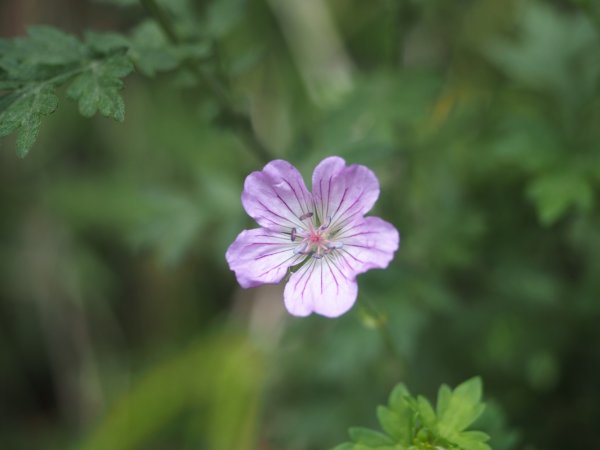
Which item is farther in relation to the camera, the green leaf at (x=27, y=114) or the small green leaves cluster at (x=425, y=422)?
the green leaf at (x=27, y=114)

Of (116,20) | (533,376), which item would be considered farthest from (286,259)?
(116,20)

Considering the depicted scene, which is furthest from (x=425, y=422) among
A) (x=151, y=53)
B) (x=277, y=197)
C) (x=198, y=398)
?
(x=198, y=398)

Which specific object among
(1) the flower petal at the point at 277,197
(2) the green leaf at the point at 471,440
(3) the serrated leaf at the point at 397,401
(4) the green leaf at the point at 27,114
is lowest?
(2) the green leaf at the point at 471,440

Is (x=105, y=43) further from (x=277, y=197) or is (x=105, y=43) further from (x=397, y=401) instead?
(x=397, y=401)

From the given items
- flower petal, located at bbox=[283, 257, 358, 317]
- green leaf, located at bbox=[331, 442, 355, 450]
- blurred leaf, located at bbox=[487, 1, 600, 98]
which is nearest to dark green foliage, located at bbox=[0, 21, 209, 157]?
flower petal, located at bbox=[283, 257, 358, 317]

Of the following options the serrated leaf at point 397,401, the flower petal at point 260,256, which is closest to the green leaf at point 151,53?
the flower petal at point 260,256

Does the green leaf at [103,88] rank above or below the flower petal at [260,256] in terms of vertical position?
above

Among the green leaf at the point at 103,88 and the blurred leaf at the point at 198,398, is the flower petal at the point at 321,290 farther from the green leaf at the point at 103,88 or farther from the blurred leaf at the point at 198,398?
the blurred leaf at the point at 198,398

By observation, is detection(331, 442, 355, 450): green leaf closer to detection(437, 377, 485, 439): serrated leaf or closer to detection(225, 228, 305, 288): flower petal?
detection(437, 377, 485, 439): serrated leaf
